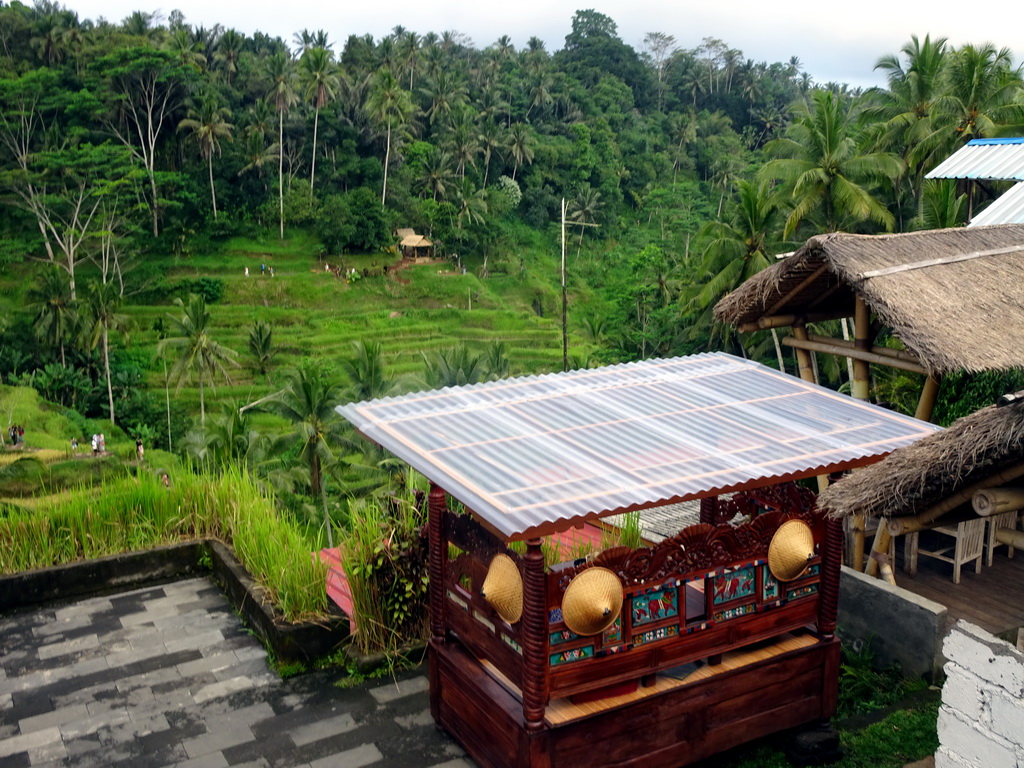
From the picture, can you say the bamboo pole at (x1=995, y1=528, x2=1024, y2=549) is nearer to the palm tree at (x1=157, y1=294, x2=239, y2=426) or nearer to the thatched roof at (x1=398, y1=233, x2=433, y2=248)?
the palm tree at (x1=157, y1=294, x2=239, y2=426)

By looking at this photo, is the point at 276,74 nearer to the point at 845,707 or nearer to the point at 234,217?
the point at 234,217

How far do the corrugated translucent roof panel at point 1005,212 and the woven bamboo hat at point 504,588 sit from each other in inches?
285

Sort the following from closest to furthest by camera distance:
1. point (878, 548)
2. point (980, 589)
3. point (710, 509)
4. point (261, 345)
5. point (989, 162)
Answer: point (710, 509) → point (878, 548) → point (980, 589) → point (989, 162) → point (261, 345)

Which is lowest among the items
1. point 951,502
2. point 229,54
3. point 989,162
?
point 951,502

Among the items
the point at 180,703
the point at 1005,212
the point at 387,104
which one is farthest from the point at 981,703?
the point at 387,104

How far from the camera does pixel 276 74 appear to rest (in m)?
44.6

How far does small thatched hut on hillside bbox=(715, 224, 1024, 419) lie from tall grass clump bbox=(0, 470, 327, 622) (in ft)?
13.5

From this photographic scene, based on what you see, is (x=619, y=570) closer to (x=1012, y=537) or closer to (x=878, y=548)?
(x=1012, y=537)

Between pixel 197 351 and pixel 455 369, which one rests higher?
pixel 455 369

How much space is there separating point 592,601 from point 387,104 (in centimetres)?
4396

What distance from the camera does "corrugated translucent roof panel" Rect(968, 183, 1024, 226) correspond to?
9.81 meters

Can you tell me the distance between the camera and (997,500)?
12.1 feet

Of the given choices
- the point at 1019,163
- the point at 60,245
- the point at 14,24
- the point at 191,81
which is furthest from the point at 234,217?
the point at 1019,163

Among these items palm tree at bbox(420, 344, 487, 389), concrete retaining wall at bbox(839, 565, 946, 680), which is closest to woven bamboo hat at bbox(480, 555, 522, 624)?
concrete retaining wall at bbox(839, 565, 946, 680)
